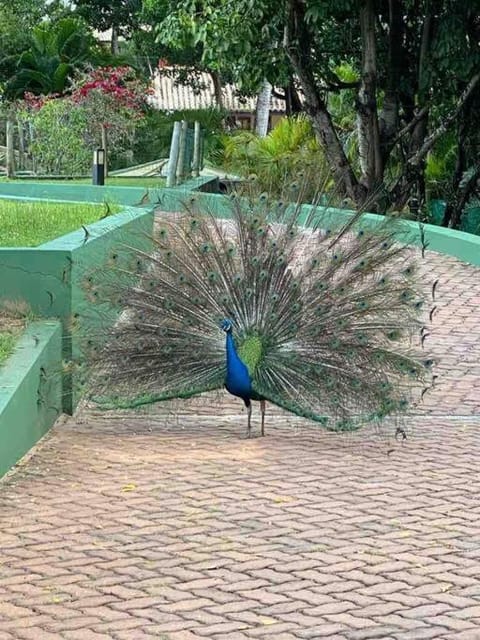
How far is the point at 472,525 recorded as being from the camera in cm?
621

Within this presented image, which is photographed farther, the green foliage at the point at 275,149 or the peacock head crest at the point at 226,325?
the green foliage at the point at 275,149

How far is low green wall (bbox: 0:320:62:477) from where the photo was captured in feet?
22.3

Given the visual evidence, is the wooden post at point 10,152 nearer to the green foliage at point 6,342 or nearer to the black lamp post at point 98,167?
the black lamp post at point 98,167

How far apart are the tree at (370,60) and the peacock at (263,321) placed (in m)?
9.53

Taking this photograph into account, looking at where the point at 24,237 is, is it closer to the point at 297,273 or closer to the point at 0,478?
the point at 297,273

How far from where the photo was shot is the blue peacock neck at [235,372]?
7746 millimetres

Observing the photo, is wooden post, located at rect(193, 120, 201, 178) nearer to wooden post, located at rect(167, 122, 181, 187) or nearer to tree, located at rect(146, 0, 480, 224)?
wooden post, located at rect(167, 122, 181, 187)

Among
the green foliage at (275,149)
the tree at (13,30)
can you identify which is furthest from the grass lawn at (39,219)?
the tree at (13,30)

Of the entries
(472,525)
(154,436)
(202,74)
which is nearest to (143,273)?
(154,436)

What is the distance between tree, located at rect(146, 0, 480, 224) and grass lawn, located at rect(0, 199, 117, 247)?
13.9 feet

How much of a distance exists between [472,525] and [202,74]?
110 feet

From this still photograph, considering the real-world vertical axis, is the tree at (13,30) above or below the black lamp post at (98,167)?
above

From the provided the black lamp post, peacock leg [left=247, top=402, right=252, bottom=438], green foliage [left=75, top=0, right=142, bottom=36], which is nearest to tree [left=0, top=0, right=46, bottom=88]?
green foliage [left=75, top=0, right=142, bottom=36]

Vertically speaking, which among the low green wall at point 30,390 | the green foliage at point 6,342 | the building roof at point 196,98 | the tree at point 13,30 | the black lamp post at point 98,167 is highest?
the tree at point 13,30
